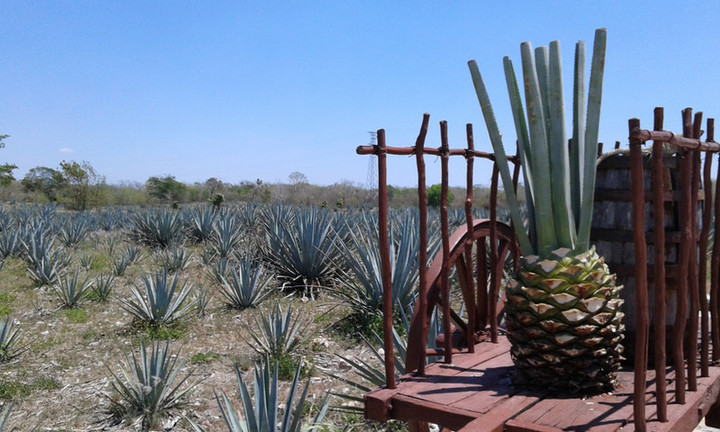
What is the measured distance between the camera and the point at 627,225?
7.55ft

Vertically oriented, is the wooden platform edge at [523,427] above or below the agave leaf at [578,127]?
below

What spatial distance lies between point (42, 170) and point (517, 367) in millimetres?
42213

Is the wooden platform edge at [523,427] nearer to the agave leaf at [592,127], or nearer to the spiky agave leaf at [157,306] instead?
the agave leaf at [592,127]

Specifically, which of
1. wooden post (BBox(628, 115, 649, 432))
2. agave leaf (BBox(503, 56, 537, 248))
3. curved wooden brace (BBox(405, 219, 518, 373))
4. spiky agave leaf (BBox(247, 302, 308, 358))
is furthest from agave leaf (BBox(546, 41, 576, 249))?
spiky agave leaf (BBox(247, 302, 308, 358))

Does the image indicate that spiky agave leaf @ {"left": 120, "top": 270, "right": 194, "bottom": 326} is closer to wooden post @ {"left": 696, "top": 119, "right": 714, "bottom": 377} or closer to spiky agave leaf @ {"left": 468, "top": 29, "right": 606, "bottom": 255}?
spiky agave leaf @ {"left": 468, "top": 29, "right": 606, "bottom": 255}

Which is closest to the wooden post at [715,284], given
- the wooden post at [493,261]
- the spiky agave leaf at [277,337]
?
the wooden post at [493,261]

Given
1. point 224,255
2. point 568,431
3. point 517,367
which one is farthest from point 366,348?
point 224,255

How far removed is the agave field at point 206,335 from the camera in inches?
145

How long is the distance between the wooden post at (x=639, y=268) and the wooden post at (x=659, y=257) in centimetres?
6

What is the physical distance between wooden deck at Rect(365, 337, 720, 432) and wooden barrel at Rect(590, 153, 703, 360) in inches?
12.6

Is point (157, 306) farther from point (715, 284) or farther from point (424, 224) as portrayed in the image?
point (715, 284)

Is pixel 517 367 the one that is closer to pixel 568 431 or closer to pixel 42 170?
pixel 568 431

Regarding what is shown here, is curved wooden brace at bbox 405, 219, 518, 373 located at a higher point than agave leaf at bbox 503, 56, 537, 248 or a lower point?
lower

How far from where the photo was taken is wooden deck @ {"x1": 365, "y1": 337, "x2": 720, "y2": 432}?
1688 mm
